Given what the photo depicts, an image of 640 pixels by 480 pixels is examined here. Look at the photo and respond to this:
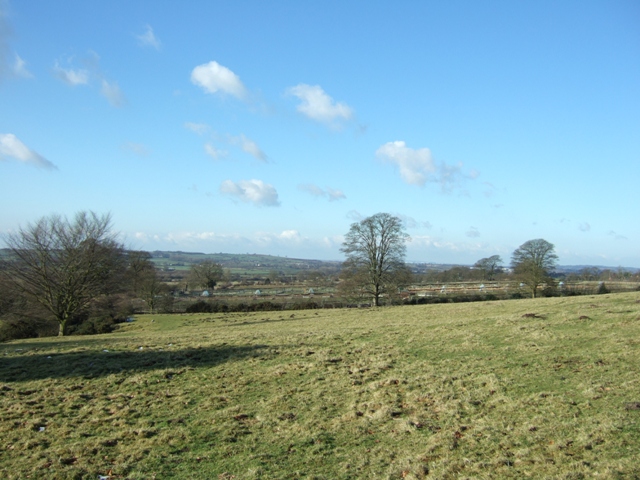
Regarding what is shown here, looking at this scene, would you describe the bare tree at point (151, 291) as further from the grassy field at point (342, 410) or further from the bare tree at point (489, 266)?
the bare tree at point (489, 266)

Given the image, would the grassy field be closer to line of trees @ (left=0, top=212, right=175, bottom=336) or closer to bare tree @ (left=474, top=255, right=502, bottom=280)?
line of trees @ (left=0, top=212, right=175, bottom=336)

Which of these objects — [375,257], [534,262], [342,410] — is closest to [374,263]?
[375,257]

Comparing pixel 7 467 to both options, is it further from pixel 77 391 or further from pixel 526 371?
pixel 526 371

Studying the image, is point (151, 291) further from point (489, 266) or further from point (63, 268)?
point (489, 266)

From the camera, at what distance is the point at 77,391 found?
11.3 metres

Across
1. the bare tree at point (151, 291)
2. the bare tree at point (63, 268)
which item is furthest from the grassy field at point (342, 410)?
the bare tree at point (151, 291)

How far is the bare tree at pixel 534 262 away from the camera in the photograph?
4944 cm

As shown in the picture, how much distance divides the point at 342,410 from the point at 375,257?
1437 inches

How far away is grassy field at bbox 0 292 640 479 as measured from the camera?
643 centimetres

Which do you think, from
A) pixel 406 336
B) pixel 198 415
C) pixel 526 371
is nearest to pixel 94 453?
pixel 198 415

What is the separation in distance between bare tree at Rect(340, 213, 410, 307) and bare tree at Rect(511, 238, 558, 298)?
56.3 ft

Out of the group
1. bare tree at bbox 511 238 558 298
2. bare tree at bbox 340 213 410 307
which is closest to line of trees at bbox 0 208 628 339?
bare tree at bbox 340 213 410 307

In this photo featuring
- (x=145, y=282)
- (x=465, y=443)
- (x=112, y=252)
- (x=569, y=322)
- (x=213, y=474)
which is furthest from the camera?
(x=145, y=282)

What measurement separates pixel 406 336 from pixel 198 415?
10.9 metres
